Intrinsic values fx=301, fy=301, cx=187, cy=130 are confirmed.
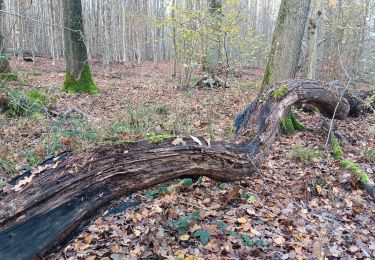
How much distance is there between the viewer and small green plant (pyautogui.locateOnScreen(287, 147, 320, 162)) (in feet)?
18.1

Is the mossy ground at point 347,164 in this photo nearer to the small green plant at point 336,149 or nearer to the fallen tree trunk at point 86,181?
the small green plant at point 336,149

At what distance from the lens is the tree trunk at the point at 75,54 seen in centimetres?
979

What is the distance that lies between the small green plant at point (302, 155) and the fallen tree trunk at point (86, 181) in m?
1.87

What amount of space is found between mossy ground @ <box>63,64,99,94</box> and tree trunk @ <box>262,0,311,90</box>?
253 inches

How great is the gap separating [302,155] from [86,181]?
4.18 metres

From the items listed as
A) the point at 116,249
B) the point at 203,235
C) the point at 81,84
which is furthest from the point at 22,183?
the point at 81,84

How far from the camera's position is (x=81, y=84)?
10320 millimetres

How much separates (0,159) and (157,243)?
3224mm

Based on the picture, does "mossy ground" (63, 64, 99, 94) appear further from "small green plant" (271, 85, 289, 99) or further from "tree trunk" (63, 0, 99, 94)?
"small green plant" (271, 85, 289, 99)

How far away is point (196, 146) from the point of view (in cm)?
338

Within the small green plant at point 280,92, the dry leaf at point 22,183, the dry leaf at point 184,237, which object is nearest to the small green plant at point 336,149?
the small green plant at point 280,92

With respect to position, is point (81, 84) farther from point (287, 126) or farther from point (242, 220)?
point (242, 220)

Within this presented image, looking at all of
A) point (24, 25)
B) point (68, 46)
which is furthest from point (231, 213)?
point (24, 25)

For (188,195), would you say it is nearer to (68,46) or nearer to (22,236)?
(22,236)
